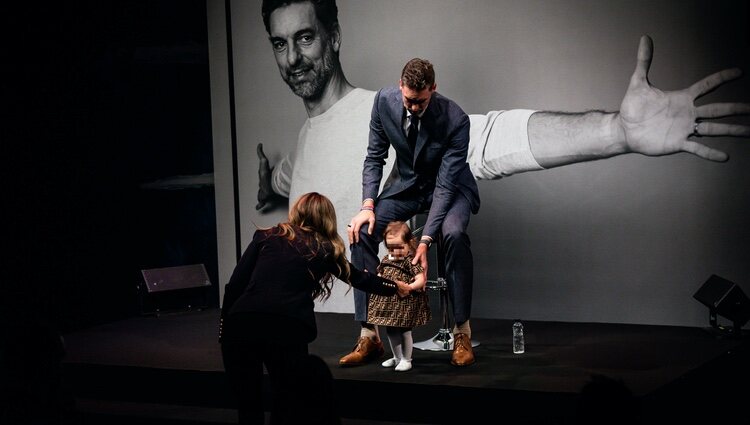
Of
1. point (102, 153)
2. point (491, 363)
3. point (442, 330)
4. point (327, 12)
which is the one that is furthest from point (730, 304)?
point (102, 153)

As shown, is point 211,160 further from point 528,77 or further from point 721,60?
point 721,60

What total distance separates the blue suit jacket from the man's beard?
5.64ft

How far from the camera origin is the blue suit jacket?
453 cm

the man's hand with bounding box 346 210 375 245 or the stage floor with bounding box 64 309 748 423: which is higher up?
the man's hand with bounding box 346 210 375 245

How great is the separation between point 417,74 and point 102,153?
2.77m

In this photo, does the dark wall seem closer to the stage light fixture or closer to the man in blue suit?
the man in blue suit

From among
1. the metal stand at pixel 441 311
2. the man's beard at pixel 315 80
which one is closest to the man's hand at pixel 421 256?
the metal stand at pixel 441 311

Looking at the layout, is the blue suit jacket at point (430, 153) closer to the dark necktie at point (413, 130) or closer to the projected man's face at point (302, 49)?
the dark necktie at point (413, 130)

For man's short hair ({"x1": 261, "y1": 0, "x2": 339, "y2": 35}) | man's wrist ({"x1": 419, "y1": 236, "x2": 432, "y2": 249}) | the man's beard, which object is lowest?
man's wrist ({"x1": 419, "y1": 236, "x2": 432, "y2": 249})

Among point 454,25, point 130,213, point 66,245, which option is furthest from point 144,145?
point 454,25

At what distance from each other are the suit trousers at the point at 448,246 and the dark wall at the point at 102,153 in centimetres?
222

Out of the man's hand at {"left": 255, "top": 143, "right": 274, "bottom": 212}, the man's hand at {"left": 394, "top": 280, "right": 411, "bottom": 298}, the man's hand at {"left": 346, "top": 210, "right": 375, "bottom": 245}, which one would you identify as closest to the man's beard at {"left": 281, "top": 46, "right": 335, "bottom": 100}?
the man's hand at {"left": 255, "top": 143, "right": 274, "bottom": 212}

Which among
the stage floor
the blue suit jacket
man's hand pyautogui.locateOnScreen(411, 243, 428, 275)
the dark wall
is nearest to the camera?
the stage floor

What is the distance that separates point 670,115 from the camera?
5.28 metres
